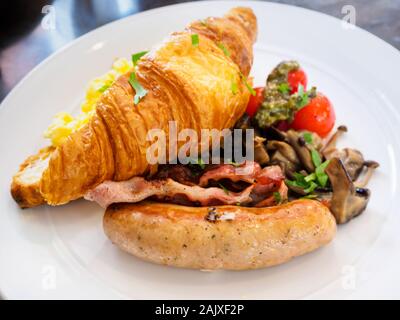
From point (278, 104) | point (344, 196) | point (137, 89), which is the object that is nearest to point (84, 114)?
point (137, 89)

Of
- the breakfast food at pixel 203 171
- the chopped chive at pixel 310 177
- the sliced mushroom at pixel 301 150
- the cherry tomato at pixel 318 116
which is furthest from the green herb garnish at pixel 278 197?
the cherry tomato at pixel 318 116

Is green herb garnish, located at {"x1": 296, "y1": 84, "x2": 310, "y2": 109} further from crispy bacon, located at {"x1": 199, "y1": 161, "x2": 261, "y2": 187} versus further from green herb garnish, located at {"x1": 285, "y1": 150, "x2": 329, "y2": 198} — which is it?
crispy bacon, located at {"x1": 199, "y1": 161, "x2": 261, "y2": 187}

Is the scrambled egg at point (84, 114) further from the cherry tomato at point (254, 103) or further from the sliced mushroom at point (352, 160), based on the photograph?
the sliced mushroom at point (352, 160)
